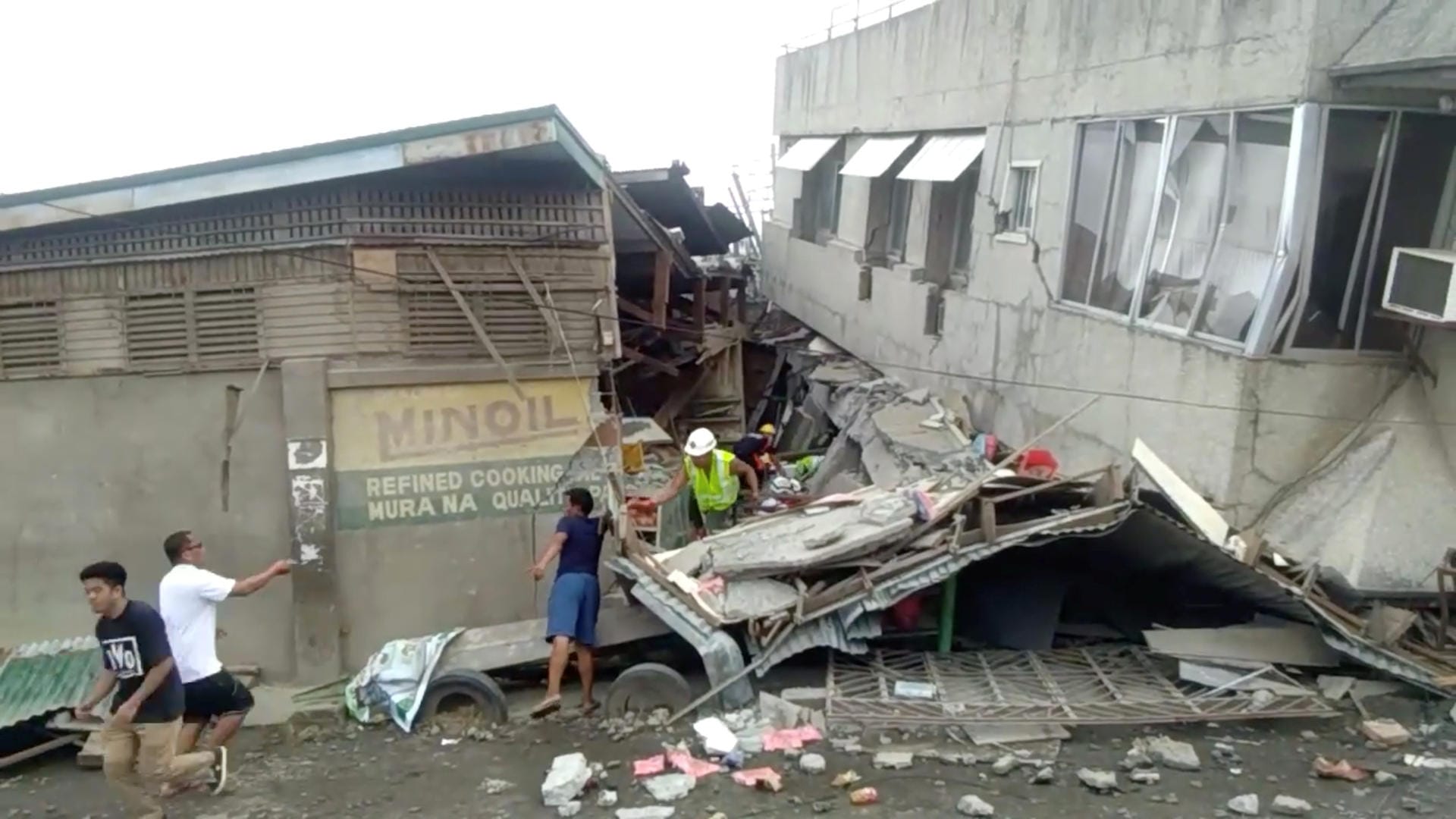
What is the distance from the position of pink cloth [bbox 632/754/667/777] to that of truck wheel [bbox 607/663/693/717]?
2.72 ft

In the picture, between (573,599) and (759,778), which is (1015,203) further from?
(759,778)

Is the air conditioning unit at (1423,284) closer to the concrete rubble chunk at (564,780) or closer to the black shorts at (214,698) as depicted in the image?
the concrete rubble chunk at (564,780)

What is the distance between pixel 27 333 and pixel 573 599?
469 centimetres

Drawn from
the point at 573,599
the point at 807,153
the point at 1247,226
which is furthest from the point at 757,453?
the point at 807,153

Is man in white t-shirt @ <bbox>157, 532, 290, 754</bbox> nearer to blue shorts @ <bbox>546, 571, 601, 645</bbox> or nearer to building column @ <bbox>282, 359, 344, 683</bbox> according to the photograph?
blue shorts @ <bbox>546, 571, 601, 645</bbox>

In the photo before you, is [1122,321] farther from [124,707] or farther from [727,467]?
[124,707]

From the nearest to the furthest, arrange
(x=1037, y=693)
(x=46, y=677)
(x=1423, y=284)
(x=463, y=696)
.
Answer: (x=1423, y=284) → (x=1037, y=693) → (x=463, y=696) → (x=46, y=677)

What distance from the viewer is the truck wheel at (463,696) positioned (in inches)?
301

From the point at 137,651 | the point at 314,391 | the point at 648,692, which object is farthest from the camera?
the point at 314,391

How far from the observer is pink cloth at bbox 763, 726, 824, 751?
6.50 m

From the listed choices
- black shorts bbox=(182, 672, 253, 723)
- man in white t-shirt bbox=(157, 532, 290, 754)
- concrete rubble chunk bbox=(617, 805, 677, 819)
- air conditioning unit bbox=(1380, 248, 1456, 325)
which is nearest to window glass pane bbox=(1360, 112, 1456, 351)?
air conditioning unit bbox=(1380, 248, 1456, 325)

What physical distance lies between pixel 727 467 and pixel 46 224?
527cm

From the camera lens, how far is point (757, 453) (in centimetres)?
1143

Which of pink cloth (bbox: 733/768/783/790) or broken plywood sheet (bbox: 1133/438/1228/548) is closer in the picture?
pink cloth (bbox: 733/768/783/790)
